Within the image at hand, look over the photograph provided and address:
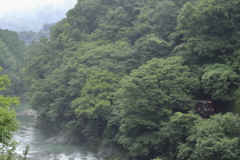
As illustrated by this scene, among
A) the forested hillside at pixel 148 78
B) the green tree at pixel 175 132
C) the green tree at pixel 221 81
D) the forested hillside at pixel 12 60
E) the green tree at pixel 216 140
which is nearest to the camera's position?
the green tree at pixel 216 140

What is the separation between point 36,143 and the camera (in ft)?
111

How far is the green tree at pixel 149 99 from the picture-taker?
2492 centimetres

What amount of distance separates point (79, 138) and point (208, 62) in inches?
703

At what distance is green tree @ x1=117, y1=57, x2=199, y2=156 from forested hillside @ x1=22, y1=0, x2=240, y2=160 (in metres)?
0.09

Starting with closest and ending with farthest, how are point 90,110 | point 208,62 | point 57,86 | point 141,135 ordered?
1. point 141,135
2. point 208,62
3. point 90,110
4. point 57,86

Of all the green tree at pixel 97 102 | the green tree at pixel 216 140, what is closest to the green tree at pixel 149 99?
the green tree at pixel 97 102

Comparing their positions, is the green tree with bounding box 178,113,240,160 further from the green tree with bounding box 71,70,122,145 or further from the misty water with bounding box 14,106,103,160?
the misty water with bounding box 14,106,103,160

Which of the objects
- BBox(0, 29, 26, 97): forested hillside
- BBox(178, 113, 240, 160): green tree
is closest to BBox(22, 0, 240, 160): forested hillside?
BBox(178, 113, 240, 160): green tree

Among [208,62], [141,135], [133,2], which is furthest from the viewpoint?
[133,2]

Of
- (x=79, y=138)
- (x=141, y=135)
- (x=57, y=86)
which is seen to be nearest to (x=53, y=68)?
(x=57, y=86)

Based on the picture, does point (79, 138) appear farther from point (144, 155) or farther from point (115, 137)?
point (144, 155)

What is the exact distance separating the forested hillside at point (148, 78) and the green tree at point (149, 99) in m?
0.09

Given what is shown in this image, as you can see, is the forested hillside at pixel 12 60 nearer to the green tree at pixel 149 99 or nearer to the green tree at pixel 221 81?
the green tree at pixel 149 99

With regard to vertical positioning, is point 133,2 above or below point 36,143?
above
